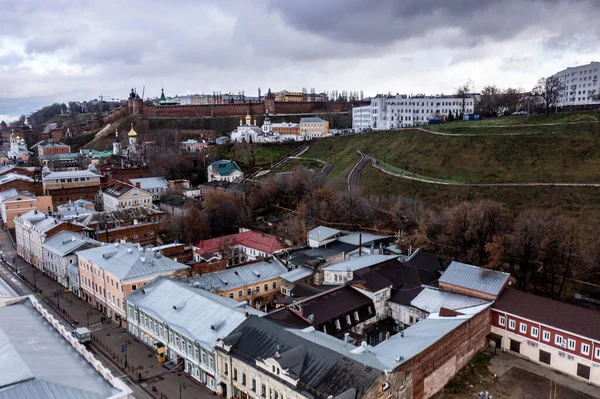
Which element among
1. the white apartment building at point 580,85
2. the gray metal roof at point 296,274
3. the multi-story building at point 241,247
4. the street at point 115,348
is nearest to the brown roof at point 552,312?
the gray metal roof at point 296,274

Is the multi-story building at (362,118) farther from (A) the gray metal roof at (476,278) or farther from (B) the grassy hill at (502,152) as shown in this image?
(A) the gray metal roof at (476,278)

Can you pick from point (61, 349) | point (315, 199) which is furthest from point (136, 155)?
point (61, 349)

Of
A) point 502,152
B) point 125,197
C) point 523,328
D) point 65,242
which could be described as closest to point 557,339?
point 523,328

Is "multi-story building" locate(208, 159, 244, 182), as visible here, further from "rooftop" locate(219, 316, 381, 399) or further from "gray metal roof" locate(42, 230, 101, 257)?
"rooftop" locate(219, 316, 381, 399)

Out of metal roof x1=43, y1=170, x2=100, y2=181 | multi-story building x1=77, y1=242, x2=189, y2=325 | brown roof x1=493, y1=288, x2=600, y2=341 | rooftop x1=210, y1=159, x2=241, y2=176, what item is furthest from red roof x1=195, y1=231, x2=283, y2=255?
metal roof x1=43, y1=170, x2=100, y2=181

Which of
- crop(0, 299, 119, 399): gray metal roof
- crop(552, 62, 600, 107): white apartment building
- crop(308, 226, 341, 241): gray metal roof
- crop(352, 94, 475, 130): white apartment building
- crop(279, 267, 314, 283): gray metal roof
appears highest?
crop(552, 62, 600, 107): white apartment building

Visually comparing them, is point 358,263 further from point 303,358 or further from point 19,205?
point 19,205
